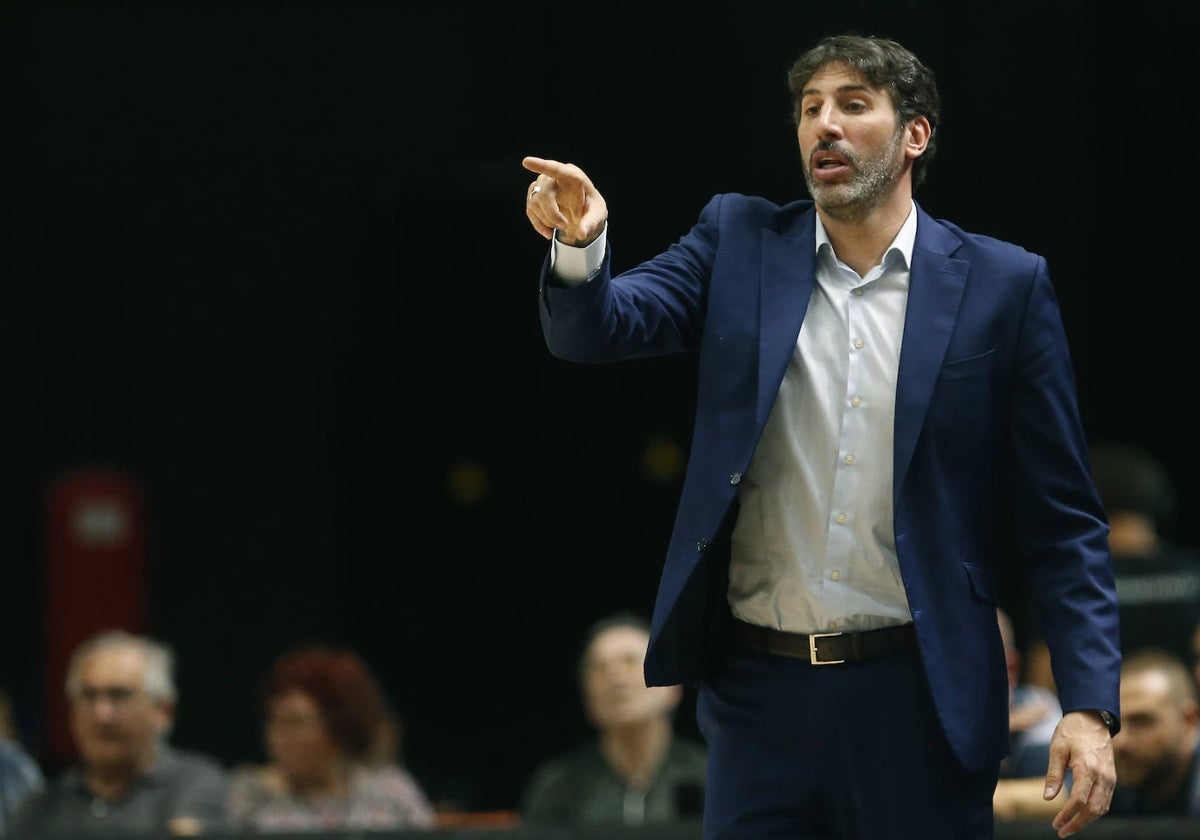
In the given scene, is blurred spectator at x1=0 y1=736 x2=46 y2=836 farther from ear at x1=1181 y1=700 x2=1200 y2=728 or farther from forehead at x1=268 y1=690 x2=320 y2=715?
ear at x1=1181 y1=700 x2=1200 y2=728

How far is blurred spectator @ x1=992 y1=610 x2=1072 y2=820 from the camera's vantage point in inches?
164

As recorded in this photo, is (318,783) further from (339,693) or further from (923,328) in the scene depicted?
(923,328)

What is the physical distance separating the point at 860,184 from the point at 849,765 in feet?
2.42

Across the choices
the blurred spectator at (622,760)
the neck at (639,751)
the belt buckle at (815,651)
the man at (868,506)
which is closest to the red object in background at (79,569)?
the blurred spectator at (622,760)

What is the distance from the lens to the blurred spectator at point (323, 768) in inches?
187

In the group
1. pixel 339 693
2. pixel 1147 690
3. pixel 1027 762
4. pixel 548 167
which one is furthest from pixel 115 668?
pixel 548 167

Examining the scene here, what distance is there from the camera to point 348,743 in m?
Answer: 4.85

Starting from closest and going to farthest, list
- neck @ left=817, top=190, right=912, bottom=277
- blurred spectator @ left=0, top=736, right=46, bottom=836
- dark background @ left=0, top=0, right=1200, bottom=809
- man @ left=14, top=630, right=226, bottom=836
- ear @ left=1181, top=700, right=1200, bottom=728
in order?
1. neck @ left=817, top=190, right=912, bottom=277
2. ear @ left=1181, top=700, right=1200, bottom=728
3. man @ left=14, top=630, right=226, bottom=836
4. blurred spectator @ left=0, top=736, right=46, bottom=836
5. dark background @ left=0, top=0, right=1200, bottom=809

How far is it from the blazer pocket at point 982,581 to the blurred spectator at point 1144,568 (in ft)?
7.96

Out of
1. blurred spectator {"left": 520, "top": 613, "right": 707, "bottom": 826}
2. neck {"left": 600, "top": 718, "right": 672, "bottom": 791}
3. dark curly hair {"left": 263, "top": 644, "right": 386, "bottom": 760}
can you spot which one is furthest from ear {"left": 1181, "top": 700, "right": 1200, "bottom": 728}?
dark curly hair {"left": 263, "top": 644, "right": 386, "bottom": 760}

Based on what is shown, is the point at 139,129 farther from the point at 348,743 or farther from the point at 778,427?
the point at 778,427

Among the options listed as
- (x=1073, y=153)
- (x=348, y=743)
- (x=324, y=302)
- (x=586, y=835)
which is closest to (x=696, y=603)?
(x=586, y=835)

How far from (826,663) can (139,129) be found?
6.15 meters

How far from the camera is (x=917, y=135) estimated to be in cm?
256
